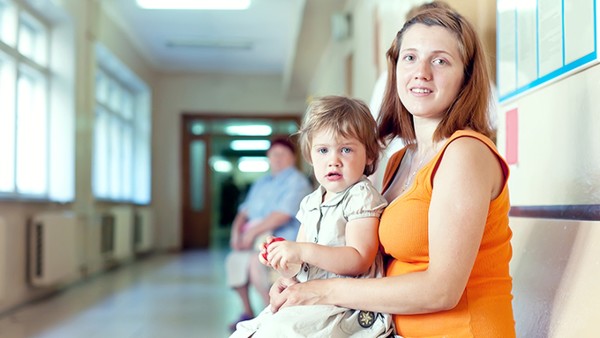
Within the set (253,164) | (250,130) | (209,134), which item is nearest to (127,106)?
(209,134)

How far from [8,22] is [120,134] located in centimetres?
471

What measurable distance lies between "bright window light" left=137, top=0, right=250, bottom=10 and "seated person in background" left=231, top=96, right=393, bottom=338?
656 centimetres

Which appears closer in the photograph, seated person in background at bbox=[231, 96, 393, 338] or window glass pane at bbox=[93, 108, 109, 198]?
seated person in background at bbox=[231, 96, 393, 338]

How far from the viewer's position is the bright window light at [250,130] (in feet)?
42.2

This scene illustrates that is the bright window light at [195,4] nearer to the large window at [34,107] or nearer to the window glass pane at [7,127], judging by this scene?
the large window at [34,107]

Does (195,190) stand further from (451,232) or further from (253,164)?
(451,232)

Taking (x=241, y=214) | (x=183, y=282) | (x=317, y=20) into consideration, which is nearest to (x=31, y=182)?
(x=183, y=282)

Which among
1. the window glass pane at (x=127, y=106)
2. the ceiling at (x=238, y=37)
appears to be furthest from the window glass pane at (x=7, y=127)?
the window glass pane at (x=127, y=106)

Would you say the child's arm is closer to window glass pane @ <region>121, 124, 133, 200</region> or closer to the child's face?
the child's face

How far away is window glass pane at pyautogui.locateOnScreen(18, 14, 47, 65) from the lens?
6.04 meters

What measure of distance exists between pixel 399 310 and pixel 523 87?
963 mm

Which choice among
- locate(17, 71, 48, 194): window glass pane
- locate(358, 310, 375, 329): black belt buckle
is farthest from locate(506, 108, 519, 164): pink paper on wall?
locate(17, 71, 48, 194): window glass pane

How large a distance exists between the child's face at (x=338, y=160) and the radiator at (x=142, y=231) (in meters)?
9.21

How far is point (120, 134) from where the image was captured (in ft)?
33.2
